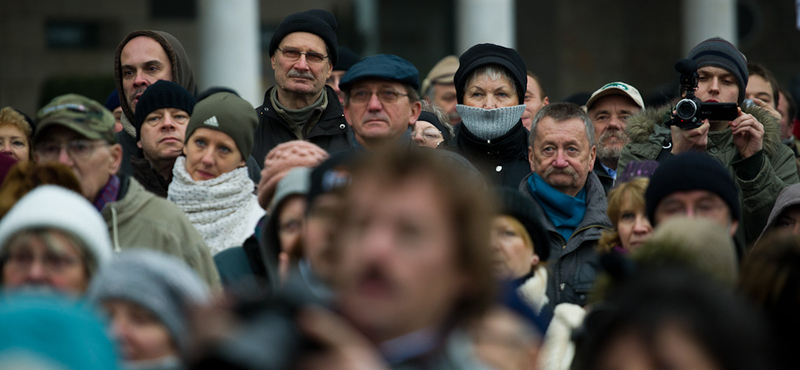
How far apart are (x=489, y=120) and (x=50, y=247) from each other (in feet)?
9.59

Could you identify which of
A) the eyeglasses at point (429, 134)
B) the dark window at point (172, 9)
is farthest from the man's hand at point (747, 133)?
the dark window at point (172, 9)

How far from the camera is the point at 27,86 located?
1838 centimetres

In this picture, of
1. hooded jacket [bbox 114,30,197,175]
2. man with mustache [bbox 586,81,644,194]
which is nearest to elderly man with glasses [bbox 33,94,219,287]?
hooded jacket [bbox 114,30,197,175]

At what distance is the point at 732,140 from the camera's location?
211 inches

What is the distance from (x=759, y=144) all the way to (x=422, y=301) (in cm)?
358

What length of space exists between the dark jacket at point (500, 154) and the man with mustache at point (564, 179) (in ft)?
0.64

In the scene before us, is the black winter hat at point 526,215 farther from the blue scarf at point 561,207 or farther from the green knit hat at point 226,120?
the green knit hat at point 226,120

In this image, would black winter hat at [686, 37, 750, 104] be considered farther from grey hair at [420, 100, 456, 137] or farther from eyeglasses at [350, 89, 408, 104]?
eyeglasses at [350, 89, 408, 104]

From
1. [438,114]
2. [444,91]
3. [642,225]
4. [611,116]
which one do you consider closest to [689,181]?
[642,225]

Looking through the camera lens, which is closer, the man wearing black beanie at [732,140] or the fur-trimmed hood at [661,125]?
the man wearing black beanie at [732,140]

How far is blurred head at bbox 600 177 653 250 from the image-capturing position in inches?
166

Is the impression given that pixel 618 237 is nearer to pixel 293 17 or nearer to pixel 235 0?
pixel 293 17

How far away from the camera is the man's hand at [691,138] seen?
5152 millimetres

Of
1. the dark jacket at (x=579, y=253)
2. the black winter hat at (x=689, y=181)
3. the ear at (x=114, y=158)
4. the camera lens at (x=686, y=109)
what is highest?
the camera lens at (x=686, y=109)
